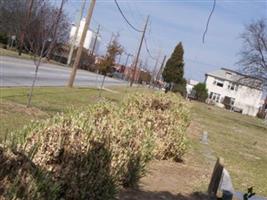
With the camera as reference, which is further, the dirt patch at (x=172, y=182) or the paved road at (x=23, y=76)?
the paved road at (x=23, y=76)

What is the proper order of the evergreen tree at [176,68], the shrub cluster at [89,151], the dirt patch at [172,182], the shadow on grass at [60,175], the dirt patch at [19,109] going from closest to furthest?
the shadow on grass at [60,175]
the shrub cluster at [89,151]
the dirt patch at [172,182]
the dirt patch at [19,109]
the evergreen tree at [176,68]

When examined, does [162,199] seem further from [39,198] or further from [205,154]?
[205,154]

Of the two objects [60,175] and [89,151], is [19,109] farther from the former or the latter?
[60,175]

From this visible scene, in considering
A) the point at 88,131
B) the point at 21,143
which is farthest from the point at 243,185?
the point at 21,143

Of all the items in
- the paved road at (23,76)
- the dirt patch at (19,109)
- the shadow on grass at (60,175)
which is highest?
the shadow on grass at (60,175)

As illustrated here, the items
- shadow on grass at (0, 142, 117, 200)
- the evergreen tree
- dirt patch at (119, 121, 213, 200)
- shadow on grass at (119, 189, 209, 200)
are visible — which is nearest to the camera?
shadow on grass at (0, 142, 117, 200)

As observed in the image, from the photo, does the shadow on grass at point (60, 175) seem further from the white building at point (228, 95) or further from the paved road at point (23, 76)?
the white building at point (228, 95)

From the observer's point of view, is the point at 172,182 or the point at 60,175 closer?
the point at 60,175

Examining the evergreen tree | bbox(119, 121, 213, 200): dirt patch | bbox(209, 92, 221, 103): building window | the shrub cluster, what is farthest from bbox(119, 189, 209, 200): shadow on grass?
bbox(209, 92, 221, 103): building window

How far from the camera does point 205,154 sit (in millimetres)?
17328

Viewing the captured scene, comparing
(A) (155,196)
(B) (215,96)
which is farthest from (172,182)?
(B) (215,96)

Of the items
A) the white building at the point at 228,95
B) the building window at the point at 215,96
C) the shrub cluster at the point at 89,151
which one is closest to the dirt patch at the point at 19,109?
the shrub cluster at the point at 89,151

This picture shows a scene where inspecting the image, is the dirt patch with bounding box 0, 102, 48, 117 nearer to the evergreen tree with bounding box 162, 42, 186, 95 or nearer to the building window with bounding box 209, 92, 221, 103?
the evergreen tree with bounding box 162, 42, 186, 95

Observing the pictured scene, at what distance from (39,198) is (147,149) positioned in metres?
4.98
